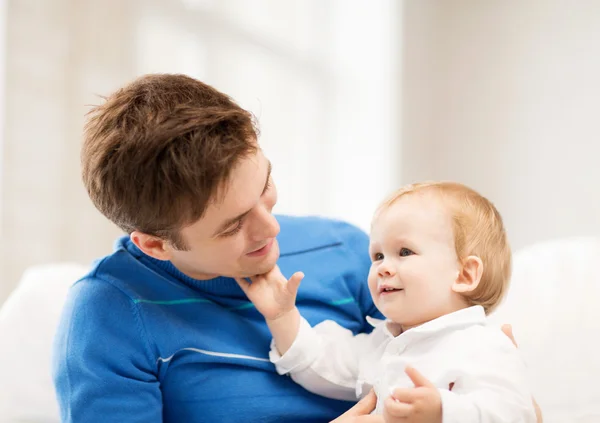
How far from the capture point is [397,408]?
1059 mm

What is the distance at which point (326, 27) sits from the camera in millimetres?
3539

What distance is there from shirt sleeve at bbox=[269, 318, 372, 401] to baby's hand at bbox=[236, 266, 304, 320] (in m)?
0.06

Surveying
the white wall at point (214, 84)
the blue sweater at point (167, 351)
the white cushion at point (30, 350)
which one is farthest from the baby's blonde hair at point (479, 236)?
the white wall at point (214, 84)

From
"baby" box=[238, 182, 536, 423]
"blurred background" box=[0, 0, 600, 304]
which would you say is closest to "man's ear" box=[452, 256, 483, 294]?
"baby" box=[238, 182, 536, 423]

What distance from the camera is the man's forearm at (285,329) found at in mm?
1321

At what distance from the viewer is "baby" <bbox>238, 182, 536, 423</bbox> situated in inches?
43.3

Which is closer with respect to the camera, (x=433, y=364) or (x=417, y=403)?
(x=417, y=403)

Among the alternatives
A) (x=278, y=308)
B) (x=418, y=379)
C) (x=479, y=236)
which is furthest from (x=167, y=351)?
(x=479, y=236)

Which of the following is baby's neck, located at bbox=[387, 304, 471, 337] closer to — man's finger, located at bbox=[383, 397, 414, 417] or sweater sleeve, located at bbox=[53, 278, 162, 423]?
man's finger, located at bbox=[383, 397, 414, 417]

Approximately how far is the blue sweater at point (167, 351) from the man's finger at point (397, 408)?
0.32 metres

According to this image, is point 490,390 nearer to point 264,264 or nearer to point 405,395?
point 405,395

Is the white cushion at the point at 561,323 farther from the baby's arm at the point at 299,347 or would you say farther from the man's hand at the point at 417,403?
the man's hand at the point at 417,403

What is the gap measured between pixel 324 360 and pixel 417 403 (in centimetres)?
31

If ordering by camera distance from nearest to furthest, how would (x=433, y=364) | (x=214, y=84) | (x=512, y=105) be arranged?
1. (x=433, y=364)
2. (x=214, y=84)
3. (x=512, y=105)
